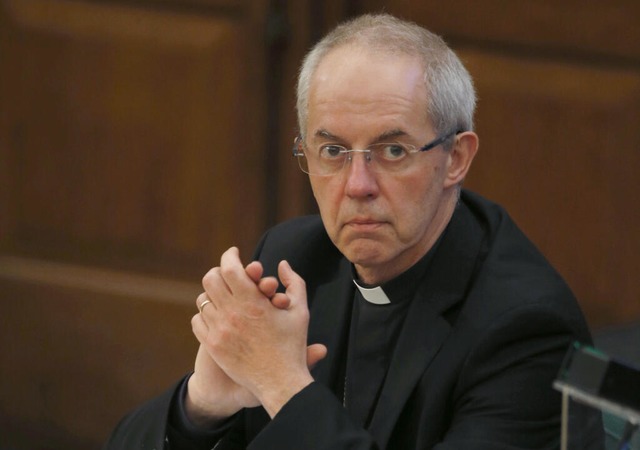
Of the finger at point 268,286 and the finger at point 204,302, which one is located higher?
the finger at point 268,286

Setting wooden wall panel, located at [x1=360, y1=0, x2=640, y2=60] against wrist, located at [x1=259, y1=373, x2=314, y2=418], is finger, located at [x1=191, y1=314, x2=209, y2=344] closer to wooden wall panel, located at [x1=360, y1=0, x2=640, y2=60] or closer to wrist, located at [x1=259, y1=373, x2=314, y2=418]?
wrist, located at [x1=259, y1=373, x2=314, y2=418]

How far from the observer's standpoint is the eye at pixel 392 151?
2.08 m

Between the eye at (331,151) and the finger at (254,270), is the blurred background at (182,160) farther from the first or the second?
the finger at (254,270)

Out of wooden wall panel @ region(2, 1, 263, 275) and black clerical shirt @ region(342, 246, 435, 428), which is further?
wooden wall panel @ region(2, 1, 263, 275)

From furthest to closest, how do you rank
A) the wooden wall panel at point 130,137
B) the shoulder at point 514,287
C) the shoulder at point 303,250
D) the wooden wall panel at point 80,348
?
the wooden wall panel at point 80,348, the wooden wall panel at point 130,137, the shoulder at point 303,250, the shoulder at point 514,287

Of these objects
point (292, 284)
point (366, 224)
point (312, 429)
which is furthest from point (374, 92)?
point (312, 429)

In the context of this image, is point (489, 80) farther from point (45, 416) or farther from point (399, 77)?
point (45, 416)

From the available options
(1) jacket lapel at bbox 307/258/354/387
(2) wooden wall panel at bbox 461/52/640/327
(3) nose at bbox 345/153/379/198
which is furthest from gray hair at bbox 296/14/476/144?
(2) wooden wall panel at bbox 461/52/640/327

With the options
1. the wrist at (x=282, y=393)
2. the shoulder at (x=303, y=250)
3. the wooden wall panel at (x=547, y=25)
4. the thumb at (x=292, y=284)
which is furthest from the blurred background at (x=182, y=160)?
the wrist at (x=282, y=393)

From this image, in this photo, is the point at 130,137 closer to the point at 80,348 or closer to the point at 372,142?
the point at 80,348

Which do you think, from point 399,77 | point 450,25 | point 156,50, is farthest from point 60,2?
point 399,77

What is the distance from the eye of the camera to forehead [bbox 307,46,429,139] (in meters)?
2.04

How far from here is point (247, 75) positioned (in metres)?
3.75

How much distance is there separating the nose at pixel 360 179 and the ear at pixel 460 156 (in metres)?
0.16
